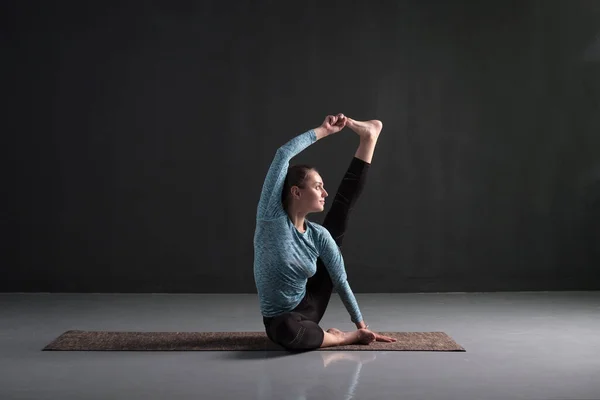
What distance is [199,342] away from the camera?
3.80 meters

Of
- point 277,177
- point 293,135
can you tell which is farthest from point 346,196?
point 293,135

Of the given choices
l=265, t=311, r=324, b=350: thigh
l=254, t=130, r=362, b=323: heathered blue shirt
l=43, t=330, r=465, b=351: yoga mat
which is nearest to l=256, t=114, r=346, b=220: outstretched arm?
l=254, t=130, r=362, b=323: heathered blue shirt

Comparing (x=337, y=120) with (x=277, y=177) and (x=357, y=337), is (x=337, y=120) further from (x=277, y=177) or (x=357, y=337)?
(x=357, y=337)

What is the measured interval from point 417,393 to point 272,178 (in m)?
1.15

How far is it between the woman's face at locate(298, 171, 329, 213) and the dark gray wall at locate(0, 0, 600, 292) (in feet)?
6.70

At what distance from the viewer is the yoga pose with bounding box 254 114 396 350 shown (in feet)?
11.7

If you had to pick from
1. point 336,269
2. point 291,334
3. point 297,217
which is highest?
point 297,217

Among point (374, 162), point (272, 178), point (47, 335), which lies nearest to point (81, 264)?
point (47, 335)

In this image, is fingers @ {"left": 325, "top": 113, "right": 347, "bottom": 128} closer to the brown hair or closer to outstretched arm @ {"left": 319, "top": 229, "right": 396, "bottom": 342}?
the brown hair

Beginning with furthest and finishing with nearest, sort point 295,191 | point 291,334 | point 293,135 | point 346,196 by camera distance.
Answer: point 293,135
point 346,196
point 295,191
point 291,334

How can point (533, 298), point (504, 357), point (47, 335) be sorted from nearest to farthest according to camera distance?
1. point (504, 357)
2. point (47, 335)
3. point (533, 298)

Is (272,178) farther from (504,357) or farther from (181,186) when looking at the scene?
(181,186)

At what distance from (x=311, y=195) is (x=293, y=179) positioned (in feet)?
0.34

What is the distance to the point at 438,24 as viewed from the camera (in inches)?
224
